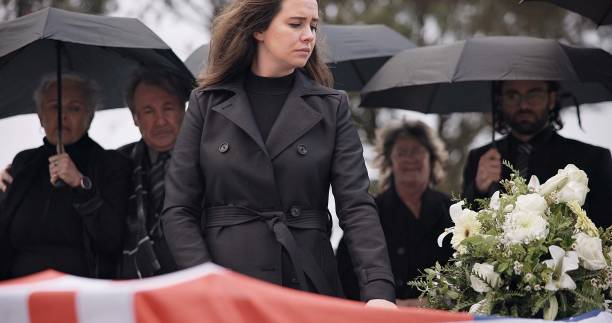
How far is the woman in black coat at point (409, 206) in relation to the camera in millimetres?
8062

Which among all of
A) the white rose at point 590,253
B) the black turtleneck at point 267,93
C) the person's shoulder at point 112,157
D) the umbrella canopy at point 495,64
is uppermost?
the umbrella canopy at point 495,64

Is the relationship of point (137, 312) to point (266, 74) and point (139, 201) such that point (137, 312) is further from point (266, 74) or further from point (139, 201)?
point (139, 201)

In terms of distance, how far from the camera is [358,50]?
827 centimetres

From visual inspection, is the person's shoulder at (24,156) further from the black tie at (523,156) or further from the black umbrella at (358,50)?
the black tie at (523,156)

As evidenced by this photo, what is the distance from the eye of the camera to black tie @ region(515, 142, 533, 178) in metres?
7.16

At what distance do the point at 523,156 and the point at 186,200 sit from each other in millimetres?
2790

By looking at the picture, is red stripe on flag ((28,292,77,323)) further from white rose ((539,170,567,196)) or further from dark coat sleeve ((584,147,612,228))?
Answer: dark coat sleeve ((584,147,612,228))

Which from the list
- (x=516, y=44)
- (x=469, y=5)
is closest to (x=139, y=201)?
(x=516, y=44)

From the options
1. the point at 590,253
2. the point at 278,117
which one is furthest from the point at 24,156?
the point at 590,253

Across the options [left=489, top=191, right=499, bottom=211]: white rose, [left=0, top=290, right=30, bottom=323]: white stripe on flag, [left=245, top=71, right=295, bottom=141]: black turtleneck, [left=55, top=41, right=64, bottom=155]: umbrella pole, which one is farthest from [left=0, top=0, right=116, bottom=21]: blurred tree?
[left=0, top=290, right=30, bottom=323]: white stripe on flag

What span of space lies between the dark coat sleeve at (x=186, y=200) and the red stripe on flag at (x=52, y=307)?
1155 mm

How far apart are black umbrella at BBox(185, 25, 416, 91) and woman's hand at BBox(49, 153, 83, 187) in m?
1.57

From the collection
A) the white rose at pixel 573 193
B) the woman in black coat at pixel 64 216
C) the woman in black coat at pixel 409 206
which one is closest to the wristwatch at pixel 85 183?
the woman in black coat at pixel 64 216

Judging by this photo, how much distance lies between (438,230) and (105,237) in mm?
2508
